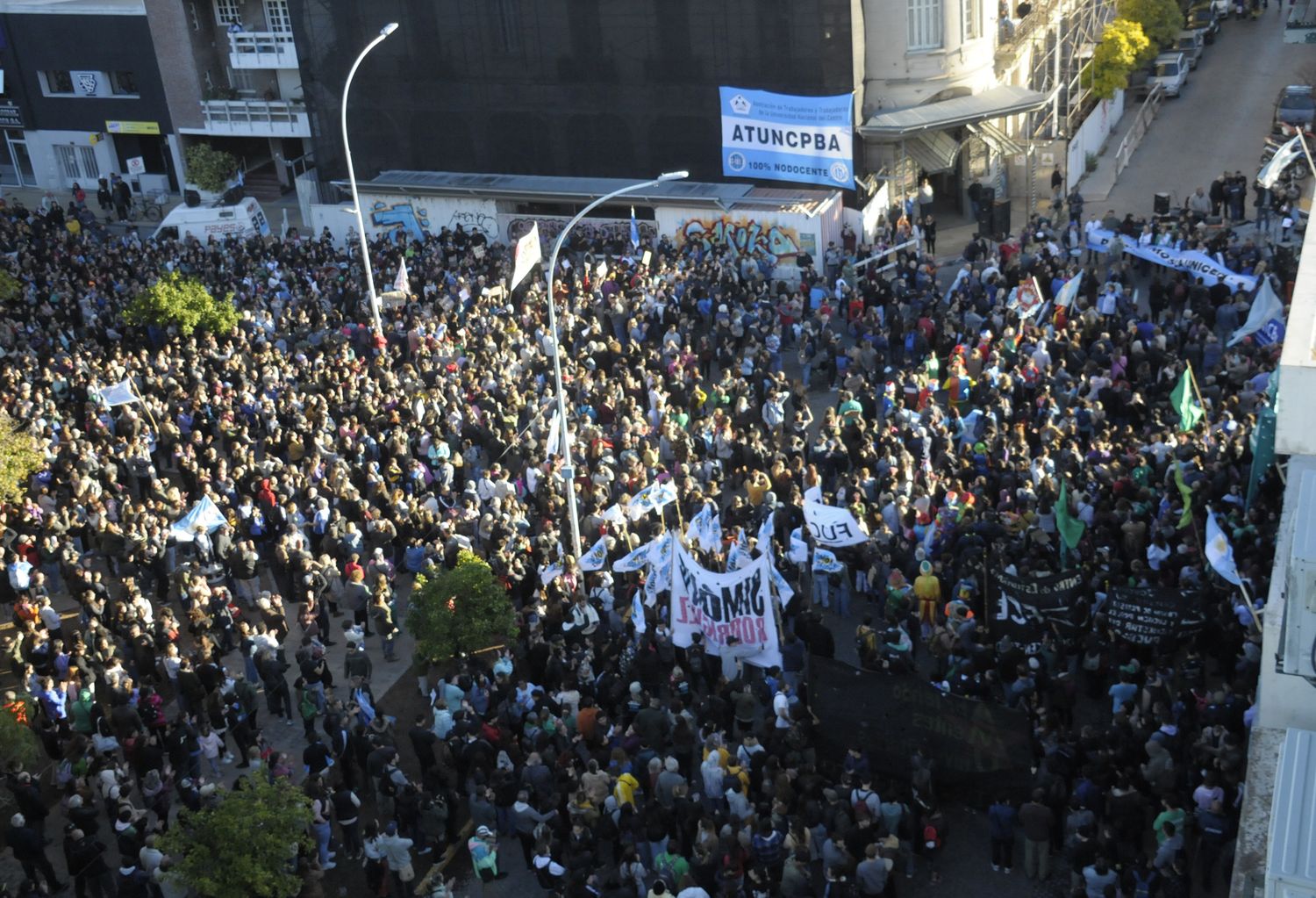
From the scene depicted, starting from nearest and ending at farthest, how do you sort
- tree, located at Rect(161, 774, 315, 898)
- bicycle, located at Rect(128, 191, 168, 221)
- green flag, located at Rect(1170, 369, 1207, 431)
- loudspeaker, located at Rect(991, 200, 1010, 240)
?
1. tree, located at Rect(161, 774, 315, 898)
2. green flag, located at Rect(1170, 369, 1207, 431)
3. loudspeaker, located at Rect(991, 200, 1010, 240)
4. bicycle, located at Rect(128, 191, 168, 221)

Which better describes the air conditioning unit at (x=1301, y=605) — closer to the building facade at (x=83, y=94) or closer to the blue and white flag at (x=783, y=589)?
the blue and white flag at (x=783, y=589)

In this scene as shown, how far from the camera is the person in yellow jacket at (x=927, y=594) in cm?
1980

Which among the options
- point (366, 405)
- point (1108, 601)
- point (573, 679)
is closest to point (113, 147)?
point (366, 405)

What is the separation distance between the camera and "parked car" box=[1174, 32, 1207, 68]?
167 ft

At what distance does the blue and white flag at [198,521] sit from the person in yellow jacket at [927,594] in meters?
10.7

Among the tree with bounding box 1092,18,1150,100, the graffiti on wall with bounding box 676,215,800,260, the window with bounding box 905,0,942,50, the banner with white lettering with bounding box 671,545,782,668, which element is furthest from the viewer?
the tree with bounding box 1092,18,1150,100

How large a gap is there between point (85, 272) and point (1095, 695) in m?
28.2

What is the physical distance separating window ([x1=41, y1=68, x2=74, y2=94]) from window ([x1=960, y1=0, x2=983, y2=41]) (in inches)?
1224

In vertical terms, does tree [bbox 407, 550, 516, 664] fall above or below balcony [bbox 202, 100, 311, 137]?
below

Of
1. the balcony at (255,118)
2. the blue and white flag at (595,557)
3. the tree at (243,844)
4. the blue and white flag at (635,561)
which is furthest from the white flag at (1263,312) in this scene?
the balcony at (255,118)

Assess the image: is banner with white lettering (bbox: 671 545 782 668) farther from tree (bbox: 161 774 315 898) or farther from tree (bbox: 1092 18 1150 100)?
tree (bbox: 1092 18 1150 100)

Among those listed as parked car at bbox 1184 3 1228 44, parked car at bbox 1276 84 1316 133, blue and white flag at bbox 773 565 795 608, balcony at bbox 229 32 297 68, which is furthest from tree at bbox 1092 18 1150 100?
blue and white flag at bbox 773 565 795 608

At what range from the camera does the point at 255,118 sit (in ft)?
159

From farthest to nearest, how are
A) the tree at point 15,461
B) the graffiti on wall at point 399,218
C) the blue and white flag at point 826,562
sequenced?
the graffiti on wall at point 399,218 < the tree at point 15,461 < the blue and white flag at point 826,562
